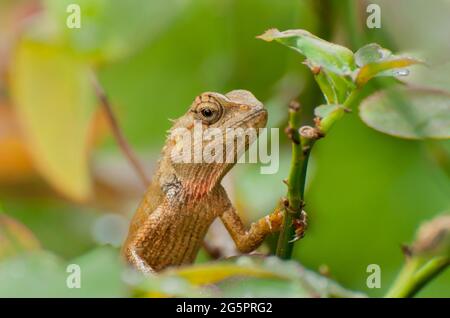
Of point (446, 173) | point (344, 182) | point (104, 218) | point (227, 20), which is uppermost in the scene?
point (227, 20)

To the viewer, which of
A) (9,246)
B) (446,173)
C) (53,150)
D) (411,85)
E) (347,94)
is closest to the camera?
(347,94)

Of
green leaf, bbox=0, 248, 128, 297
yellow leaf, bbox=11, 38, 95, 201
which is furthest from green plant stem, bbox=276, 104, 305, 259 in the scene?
yellow leaf, bbox=11, 38, 95, 201

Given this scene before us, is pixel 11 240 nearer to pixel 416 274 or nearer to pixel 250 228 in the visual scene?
pixel 250 228

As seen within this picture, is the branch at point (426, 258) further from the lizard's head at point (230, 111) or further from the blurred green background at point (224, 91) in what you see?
the lizard's head at point (230, 111)

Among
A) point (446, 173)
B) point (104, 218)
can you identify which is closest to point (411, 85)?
point (446, 173)

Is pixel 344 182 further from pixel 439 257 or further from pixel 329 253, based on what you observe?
pixel 439 257

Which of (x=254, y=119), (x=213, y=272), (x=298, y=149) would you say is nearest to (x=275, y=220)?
(x=254, y=119)

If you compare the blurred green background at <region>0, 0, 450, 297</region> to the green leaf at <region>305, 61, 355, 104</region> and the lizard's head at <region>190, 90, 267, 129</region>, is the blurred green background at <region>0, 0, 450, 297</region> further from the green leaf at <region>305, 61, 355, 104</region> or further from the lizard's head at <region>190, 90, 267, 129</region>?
the green leaf at <region>305, 61, 355, 104</region>

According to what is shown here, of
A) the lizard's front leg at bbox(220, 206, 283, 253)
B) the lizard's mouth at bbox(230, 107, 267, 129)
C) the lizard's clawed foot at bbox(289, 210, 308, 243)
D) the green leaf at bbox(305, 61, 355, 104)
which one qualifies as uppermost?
the green leaf at bbox(305, 61, 355, 104)
